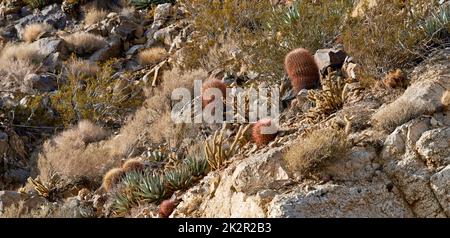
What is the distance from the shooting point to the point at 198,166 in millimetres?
Result: 9617

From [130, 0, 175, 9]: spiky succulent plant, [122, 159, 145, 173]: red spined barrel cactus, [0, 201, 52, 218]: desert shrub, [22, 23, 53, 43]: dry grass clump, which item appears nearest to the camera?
[0, 201, 52, 218]: desert shrub

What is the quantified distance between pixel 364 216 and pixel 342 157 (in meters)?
0.77

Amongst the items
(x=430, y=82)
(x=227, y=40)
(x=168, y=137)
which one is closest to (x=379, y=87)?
(x=430, y=82)

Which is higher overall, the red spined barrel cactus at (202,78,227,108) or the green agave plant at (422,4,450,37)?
the green agave plant at (422,4,450,37)

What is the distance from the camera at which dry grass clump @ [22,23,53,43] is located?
19203 mm

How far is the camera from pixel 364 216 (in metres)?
6.91

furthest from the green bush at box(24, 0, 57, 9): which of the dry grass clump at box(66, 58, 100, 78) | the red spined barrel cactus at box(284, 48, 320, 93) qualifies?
the red spined barrel cactus at box(284, 48, 320, 93)

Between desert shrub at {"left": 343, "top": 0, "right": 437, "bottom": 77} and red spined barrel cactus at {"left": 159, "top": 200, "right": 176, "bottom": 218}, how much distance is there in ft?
9.89

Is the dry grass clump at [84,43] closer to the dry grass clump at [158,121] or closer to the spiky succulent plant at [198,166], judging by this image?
the dry grass clump at [158,121]

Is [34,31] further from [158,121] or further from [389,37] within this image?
[389,37]

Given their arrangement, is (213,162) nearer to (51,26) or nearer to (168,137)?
(168,137)

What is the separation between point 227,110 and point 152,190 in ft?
8.85

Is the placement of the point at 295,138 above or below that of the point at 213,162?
above

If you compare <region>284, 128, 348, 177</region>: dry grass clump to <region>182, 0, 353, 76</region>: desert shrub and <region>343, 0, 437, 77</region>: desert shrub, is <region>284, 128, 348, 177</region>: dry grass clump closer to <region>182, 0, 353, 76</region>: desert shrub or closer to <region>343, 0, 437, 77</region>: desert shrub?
<region>343, 0, 437, 77</region>: desert shrub
